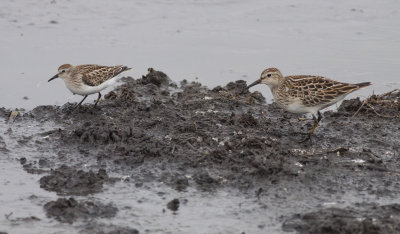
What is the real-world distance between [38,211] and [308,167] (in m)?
3.58

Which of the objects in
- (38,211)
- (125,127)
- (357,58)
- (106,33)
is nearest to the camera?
(38,211)

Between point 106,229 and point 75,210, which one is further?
point 75,210

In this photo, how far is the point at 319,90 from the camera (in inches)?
389

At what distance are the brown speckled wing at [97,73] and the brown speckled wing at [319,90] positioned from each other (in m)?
3.40

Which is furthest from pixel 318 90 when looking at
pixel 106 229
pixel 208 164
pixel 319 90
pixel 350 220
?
pixel 106 229

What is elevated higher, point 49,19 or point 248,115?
point 49,19

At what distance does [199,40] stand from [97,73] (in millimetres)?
3429

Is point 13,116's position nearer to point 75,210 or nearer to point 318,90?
point 75,210

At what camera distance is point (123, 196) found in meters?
7.78

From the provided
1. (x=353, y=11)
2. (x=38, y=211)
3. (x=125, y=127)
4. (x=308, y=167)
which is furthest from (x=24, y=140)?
(x=353, y=11)

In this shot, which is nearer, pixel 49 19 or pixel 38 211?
pixel 38 211

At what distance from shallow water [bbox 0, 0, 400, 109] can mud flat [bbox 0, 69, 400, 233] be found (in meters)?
1.37

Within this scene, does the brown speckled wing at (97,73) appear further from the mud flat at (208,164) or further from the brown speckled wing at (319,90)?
the brown speckled wing at (319,90)

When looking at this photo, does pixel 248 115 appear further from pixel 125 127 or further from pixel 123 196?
pixel 123 196
